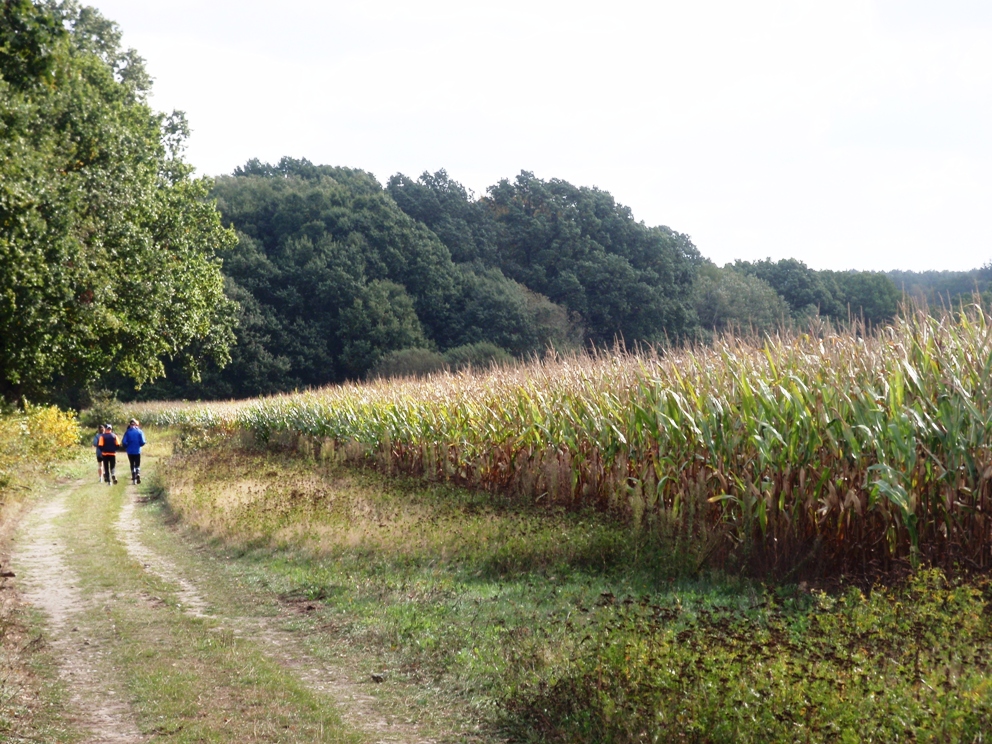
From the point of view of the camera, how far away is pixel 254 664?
727 centimetres

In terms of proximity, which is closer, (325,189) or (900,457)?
(900,457)

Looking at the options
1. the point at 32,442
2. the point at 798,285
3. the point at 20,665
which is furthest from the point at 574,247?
the point at 20,665

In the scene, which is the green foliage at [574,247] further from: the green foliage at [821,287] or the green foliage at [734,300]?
the green foliage at [821,287]

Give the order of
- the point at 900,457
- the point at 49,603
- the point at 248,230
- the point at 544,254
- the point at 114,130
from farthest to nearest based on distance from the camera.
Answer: the point at 544,254, the point at 248,230, the point at 114,130, the point at 49,603, the point at 900,457

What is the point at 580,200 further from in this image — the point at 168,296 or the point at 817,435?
the point at 817,435

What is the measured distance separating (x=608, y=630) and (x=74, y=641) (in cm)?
482

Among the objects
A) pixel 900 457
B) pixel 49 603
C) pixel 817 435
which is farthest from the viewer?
pixel 49 603

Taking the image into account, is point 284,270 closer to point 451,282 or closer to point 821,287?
point 451,282

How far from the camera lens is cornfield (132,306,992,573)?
782 cm

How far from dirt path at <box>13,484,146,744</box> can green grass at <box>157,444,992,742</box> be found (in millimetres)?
1959

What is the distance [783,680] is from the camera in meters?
4.98

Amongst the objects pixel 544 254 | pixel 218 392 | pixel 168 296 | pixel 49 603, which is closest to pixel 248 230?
pixel 218 392

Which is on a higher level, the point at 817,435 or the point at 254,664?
the point at 817,435

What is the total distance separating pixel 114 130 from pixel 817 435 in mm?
23412
